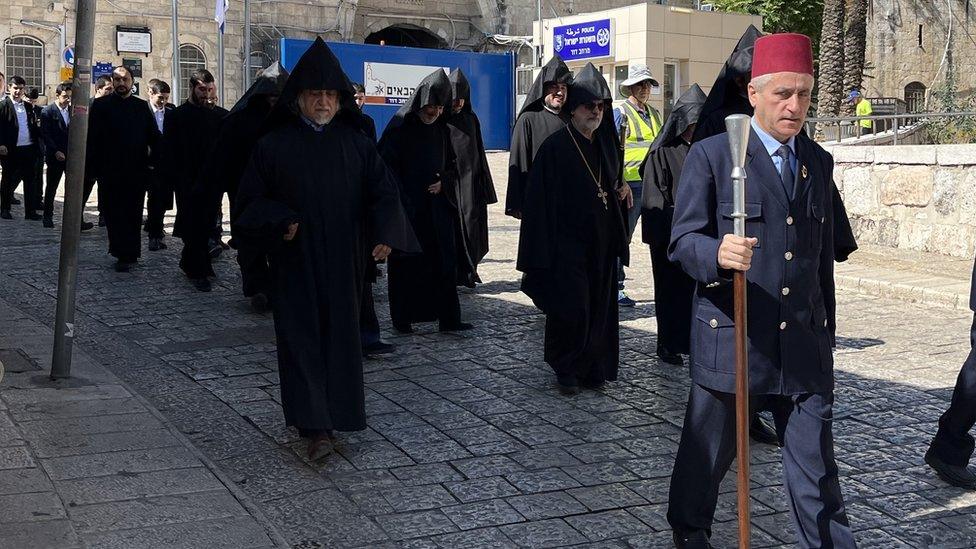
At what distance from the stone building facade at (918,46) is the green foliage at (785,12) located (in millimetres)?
14071

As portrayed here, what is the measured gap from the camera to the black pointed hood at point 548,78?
29.6 feet

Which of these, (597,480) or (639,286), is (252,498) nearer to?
(597,480)

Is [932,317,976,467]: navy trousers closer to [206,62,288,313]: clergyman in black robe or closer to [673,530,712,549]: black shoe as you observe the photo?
[673,530,712,549]: black shoe

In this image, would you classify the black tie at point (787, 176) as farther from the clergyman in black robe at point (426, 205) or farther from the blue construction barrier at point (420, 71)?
the blue construction barrier at point (420, 71)

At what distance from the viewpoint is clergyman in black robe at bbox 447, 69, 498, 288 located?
9.56 metres


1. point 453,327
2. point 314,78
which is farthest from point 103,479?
point 453,327

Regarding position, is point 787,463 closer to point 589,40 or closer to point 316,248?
point 316,248

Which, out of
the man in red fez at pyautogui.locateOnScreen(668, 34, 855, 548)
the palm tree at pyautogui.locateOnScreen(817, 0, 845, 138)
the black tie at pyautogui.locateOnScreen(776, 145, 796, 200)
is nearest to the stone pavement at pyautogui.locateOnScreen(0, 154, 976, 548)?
the man in red fez at pyautogui.locateOnScreen(668, 34, 855, 548)

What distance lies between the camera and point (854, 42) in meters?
23.8

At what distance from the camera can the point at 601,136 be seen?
7.58 m

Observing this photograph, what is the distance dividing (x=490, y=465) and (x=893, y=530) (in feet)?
5.84

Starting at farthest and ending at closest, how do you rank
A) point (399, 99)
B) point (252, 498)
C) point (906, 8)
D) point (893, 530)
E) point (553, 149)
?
point (906, 8), point (399, 99), point (553, 149), point (252, 498), point (893, 530)

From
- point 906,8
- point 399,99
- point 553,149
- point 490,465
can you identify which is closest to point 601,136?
point 553,149

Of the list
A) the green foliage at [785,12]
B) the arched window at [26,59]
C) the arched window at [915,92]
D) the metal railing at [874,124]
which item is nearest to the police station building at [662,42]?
the green foliage at [785,12]
